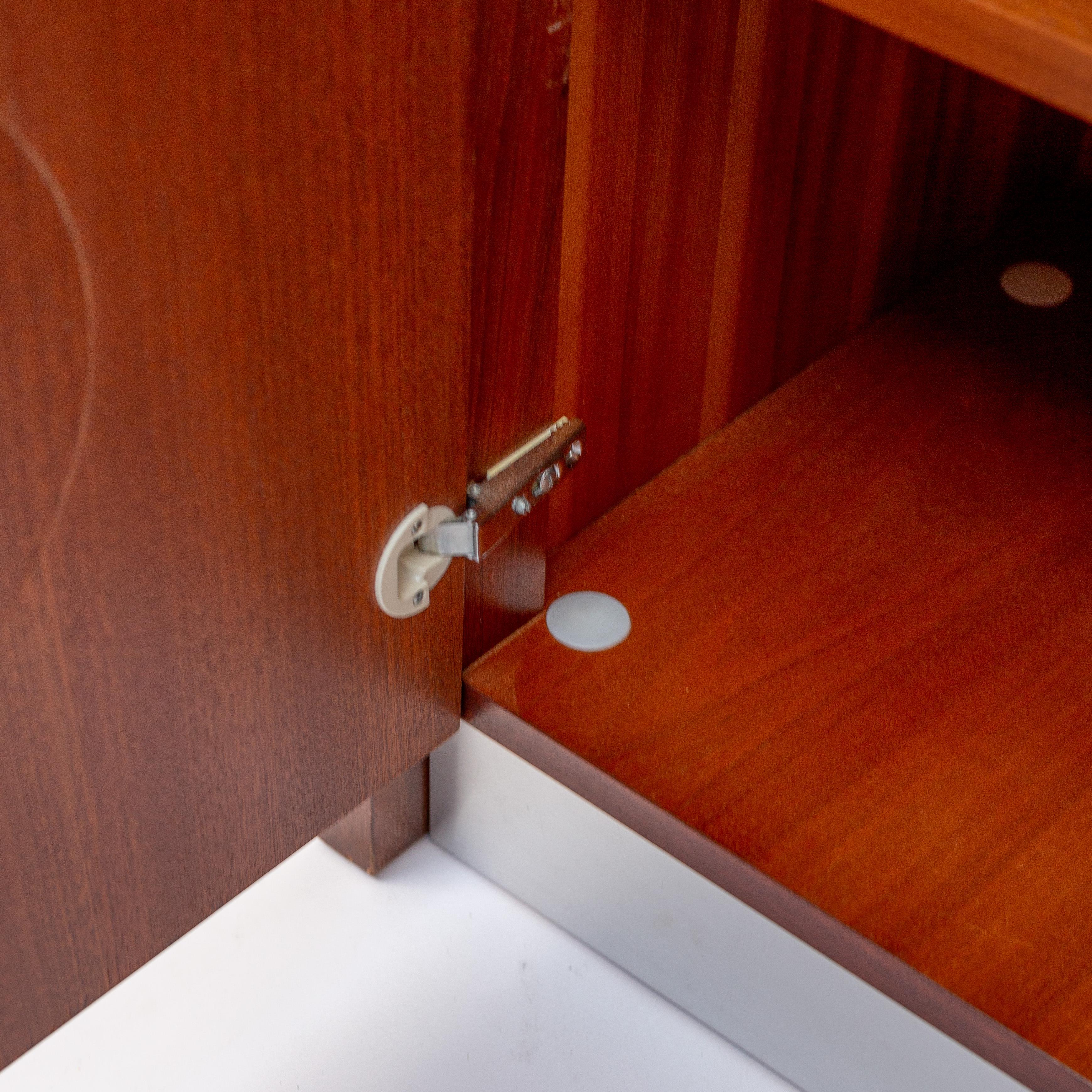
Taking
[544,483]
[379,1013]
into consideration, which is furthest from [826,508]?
[379,1013]

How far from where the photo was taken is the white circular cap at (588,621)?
637 mm

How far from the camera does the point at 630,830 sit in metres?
0.57

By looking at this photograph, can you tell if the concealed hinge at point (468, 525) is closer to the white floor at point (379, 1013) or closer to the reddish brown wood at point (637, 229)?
the reddish brown wood at point (637, 229)

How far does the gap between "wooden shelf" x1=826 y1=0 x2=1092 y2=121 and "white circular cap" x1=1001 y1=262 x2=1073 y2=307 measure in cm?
52

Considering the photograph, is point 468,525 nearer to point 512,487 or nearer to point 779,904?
point 512,487

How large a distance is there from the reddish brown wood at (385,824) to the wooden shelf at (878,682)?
66 millimetres

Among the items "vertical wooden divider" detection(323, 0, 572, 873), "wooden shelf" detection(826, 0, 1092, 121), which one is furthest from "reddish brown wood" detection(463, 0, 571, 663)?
"wooden shelf" detection(826, 0, 1092, 121)

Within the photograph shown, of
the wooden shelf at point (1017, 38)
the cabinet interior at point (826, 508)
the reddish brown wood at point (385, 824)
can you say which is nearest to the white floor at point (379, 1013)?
the reddish brown wood at point (385, 824)

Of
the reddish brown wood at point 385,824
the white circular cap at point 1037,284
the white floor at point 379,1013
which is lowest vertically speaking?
the white floor at point 379,1013

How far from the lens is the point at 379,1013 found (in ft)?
1.98

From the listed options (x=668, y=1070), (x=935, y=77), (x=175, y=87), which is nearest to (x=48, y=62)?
(x=175, y=87)

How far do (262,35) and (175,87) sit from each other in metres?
0.03

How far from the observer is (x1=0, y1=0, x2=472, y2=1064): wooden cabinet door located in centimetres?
32

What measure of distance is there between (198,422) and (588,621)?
31 cm
